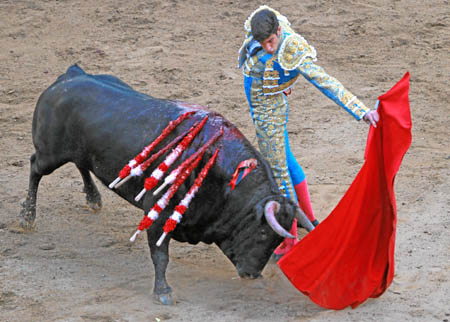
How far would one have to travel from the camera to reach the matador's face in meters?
4.92

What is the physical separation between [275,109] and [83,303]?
1.90 m

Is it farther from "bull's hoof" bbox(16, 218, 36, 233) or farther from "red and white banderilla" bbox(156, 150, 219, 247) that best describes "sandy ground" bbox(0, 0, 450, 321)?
"red and white banderilla" bbox(156, 150, 219, 247)

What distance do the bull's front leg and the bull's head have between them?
423 mm

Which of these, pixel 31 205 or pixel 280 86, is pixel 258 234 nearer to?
pixel 280 86

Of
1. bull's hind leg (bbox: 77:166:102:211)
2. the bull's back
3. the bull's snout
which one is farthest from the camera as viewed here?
bull's hind leg (bbox: 77:166:102:211)

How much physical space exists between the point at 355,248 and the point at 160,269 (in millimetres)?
1342

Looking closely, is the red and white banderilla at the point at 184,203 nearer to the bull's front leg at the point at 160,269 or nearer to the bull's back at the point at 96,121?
the bull's front leg at the point at 160,269

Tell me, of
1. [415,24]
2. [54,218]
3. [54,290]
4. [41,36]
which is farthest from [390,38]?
[54,290]

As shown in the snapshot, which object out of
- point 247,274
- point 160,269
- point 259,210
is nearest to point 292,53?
point 259,210

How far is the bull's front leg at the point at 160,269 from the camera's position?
205 inches

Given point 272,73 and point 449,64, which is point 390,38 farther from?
point 272,73

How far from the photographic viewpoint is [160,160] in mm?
5254

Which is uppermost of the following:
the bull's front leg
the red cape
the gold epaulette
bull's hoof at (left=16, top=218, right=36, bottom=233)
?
the gold epaulette

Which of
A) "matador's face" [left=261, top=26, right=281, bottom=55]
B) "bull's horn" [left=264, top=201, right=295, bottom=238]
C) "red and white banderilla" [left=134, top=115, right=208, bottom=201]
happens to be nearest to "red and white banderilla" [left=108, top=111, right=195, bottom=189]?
"red and white banderilla" [left=134, top=115, right=208, bottom=201]
